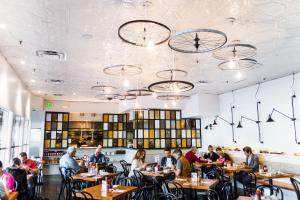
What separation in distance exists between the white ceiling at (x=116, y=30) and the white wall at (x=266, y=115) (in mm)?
875

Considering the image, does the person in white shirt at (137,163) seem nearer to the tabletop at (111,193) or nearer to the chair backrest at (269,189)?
the tabletop at (111,193)

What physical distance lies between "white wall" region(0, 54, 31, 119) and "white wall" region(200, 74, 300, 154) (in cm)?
820

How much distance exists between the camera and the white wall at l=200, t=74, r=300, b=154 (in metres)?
8.27

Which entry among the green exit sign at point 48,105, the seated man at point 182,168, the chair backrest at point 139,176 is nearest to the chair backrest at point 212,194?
the seated man at point 182,168

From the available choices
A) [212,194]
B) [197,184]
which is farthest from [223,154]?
[212,194]

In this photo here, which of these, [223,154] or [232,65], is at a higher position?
[232,65]

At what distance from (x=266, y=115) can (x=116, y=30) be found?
678 centimetres

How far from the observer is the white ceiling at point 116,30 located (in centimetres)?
384

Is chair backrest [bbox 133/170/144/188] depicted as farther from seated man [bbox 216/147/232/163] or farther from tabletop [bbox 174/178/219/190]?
seated man [bbox 216/147/232/163]

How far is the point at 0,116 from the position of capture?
7.03 m

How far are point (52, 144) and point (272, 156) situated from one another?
33.0 ft

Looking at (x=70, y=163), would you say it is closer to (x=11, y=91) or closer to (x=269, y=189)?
(x=11, y=91)

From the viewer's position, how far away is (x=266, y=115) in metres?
9.18

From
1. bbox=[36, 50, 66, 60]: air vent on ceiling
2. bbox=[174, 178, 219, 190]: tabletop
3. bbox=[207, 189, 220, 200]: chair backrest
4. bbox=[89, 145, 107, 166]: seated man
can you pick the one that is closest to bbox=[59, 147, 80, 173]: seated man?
bbox=[89, 145, 107, 166]: seated man
